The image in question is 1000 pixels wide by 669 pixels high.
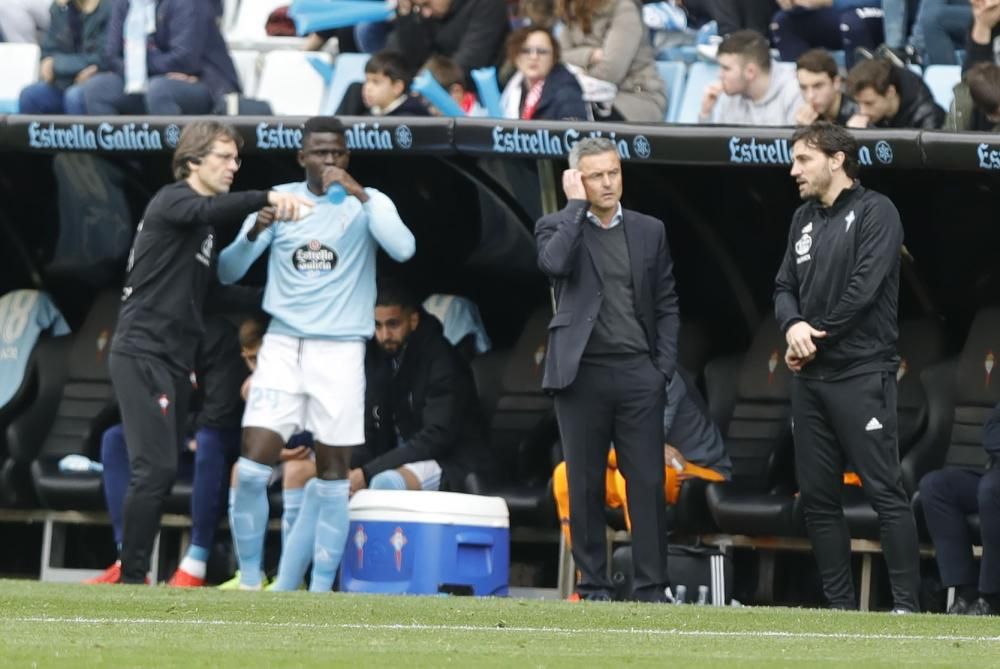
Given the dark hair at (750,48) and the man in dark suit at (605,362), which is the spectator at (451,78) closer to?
the dark hair at (750,48)

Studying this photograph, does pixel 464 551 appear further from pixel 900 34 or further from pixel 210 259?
pixel 900 34

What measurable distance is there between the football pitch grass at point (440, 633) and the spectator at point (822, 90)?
2931 mm

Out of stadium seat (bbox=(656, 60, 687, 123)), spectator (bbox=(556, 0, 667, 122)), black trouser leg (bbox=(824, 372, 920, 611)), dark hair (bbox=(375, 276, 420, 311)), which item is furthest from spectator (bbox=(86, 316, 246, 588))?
black trouser leg (bbox=(824, 372, 920, 611))

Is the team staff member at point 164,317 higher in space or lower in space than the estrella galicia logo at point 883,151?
lower

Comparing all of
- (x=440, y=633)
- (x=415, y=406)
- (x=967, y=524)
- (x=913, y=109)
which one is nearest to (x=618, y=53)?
(x=913, y=109)

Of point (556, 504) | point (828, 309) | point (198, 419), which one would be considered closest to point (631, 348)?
point (828, 309)

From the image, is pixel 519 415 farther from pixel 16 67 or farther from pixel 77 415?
pixel 16 67

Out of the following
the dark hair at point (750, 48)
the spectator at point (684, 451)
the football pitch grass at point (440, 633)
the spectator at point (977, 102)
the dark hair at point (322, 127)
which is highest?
the dark hair at point (750, 48)

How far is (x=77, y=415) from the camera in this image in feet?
41.2

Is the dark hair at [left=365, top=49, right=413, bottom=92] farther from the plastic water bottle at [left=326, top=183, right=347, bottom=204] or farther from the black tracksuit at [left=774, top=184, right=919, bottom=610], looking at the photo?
the black tracksuit at [left=774, top=184, right=919, bottom=610]

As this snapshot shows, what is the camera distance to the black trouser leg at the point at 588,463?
30.7 feet

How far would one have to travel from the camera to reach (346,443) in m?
9.86

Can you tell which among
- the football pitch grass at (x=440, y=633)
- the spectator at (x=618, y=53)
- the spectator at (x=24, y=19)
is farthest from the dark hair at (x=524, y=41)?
the spectator at (x=24, y=19)

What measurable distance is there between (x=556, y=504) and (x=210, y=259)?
2.07m
